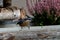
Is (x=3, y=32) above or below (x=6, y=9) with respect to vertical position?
below

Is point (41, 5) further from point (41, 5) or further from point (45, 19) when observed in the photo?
point (45, 19)

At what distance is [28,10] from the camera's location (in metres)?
0.93

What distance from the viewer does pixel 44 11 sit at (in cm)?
89

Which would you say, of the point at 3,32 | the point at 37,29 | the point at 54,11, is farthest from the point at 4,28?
the point at 54,11

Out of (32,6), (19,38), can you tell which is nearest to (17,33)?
(19,38)

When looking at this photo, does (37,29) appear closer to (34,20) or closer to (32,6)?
(34,20)

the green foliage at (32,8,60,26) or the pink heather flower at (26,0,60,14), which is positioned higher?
the pink heather flower at (26,0,60,14)

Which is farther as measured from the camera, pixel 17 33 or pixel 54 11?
pixel 54 11

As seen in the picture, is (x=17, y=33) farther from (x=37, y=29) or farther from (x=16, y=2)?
(x=16, y=2)

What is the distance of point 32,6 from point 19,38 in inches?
10.7

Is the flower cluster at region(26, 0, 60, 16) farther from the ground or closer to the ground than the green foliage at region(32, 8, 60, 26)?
farther from the ground

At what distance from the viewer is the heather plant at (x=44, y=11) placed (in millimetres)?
845

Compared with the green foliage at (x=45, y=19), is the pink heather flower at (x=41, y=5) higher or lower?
higher

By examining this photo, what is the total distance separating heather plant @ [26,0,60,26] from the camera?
845 millimetres
